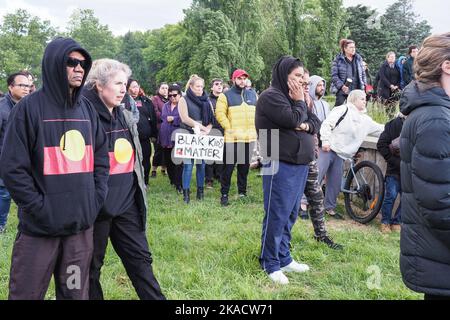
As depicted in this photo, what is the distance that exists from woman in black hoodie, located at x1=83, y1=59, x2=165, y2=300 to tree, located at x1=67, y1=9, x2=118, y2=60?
69520mm

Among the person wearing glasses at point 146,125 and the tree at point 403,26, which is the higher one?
the tree at point 403,26

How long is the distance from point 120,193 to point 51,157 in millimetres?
772

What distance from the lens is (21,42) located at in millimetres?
48562

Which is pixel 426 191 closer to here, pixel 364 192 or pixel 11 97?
pixel 364 192

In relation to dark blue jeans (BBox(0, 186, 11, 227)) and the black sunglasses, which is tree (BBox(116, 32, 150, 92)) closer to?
dark blue jeans (BBox(0, 186, 11, 227))

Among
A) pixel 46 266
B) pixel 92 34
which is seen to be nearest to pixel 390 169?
pixel 46 266

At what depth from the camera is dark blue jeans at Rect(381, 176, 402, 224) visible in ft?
20.7

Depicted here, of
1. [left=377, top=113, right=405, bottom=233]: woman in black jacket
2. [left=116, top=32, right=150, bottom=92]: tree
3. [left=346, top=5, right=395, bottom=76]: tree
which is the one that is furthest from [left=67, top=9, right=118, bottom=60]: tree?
[left=377, top=113, right=405, bottom=233]: woman in black jacket

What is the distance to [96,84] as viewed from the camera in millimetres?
3314

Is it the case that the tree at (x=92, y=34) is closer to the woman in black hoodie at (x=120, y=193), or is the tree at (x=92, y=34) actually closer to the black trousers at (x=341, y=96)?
the black trousers at (x=341, y=96)

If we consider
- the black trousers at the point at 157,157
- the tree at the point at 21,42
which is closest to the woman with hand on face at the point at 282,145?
the black trousers at the point at 157,157

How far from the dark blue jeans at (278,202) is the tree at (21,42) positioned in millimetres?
45084

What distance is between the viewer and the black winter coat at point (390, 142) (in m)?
5.97
